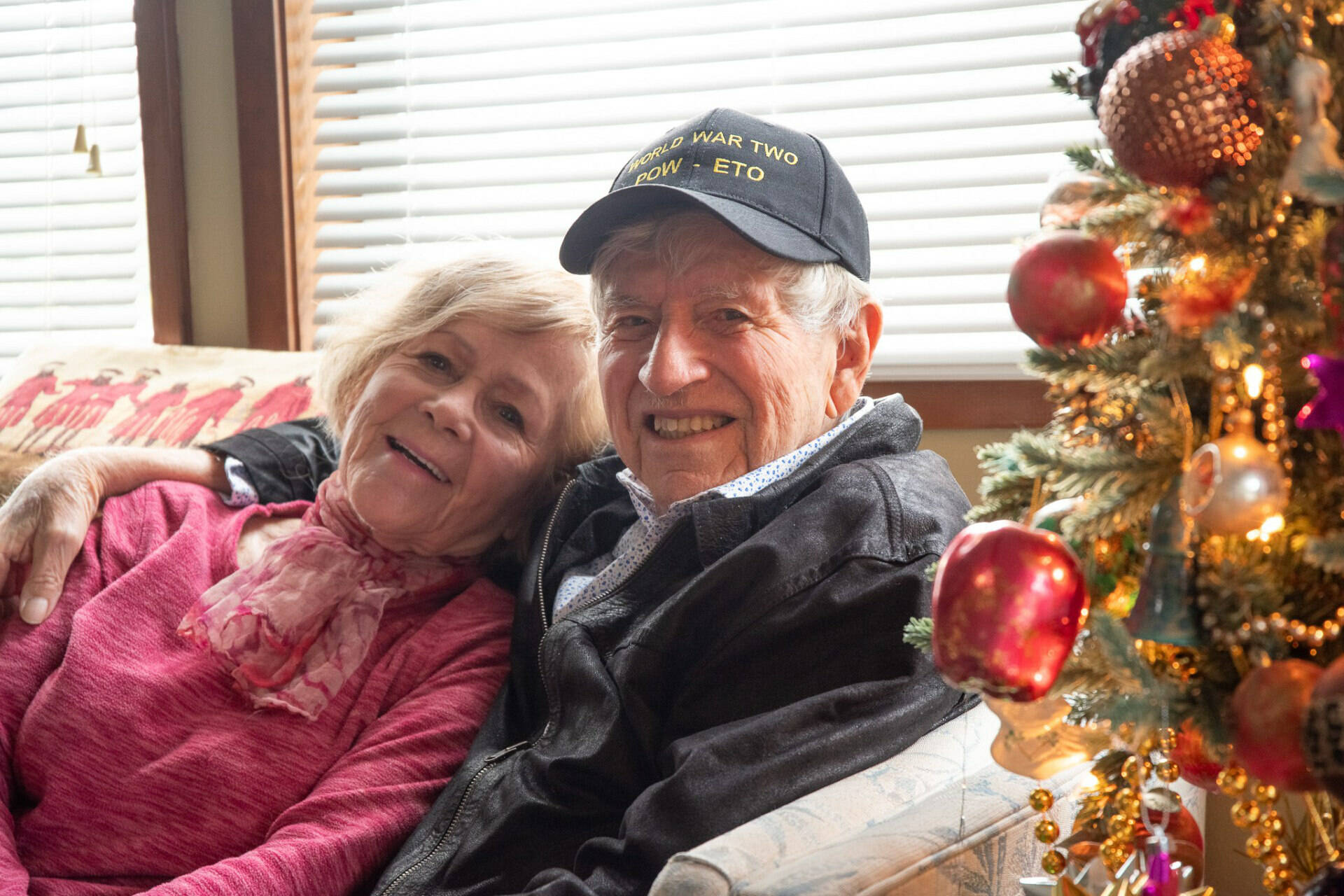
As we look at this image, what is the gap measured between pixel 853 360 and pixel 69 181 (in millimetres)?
2310

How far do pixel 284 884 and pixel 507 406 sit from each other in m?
0.66

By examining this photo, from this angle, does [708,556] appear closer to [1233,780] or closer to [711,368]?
[711,368]

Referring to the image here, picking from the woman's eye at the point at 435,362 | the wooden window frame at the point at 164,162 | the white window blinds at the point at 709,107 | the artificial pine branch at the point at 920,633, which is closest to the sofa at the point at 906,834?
the artificial pine branch at the point at 920,633

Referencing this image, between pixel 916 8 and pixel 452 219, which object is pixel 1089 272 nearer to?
pixel 916 8

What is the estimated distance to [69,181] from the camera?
2836mm

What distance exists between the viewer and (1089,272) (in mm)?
668

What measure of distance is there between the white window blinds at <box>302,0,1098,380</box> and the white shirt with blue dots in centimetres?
52

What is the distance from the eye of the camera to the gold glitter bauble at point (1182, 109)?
63cm

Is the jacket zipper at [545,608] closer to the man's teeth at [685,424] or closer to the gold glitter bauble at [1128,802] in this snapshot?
the man's teeth at [685,424]

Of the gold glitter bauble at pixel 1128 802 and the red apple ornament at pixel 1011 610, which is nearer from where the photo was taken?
the red apple ornament at pixel 1011 610

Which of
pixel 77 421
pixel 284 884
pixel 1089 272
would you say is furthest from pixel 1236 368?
pixel 77 421

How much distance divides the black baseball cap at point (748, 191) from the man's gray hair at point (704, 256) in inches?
0.6

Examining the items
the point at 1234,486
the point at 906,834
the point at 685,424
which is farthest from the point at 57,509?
the point at 1234,486

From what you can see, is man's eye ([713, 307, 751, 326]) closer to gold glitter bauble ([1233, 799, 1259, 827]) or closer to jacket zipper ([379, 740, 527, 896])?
jacket zipper ([379, 740, 527, 896])
